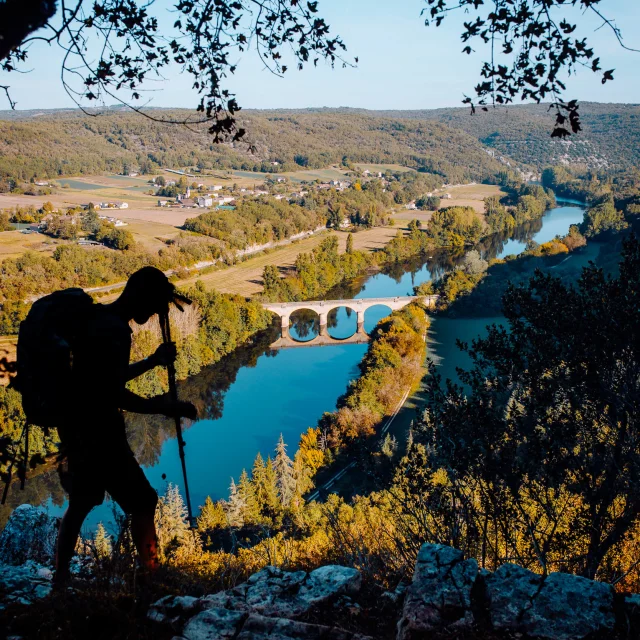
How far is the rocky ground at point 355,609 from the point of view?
2164mm

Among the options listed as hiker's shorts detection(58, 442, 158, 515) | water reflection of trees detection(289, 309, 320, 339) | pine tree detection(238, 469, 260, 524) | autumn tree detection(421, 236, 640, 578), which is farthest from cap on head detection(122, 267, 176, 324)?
water reflection of trees detection(289, 309, 320, 339)

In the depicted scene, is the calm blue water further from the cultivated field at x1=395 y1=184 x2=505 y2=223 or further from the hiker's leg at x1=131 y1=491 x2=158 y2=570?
the hiker's leg at x1=131 y1=491 x2=158 y2=570

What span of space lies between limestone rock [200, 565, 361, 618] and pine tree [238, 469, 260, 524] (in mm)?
9693

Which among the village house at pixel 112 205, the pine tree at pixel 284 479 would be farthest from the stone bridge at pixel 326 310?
the village house at pixel 112 205

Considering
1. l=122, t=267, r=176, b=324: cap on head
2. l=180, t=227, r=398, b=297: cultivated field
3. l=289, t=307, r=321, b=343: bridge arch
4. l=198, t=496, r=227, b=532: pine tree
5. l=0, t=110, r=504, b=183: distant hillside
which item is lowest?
l=198, t=496, r=227, b=532: pine tree

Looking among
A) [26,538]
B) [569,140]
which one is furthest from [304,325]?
[569,140]

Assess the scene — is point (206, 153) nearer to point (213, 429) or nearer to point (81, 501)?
point (213, 429)

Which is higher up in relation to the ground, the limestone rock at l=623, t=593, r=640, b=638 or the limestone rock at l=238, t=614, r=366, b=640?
the limestone rock at l=623, t=593, r=640, b=638

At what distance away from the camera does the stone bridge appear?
28.9 meters

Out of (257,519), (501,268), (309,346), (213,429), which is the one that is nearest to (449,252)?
(501,268)

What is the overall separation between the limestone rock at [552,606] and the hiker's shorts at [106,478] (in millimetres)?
1484

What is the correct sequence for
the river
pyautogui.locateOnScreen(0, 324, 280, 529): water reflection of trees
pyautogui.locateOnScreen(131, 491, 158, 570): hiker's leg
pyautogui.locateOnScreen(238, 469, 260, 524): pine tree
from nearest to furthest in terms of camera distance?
pyautogui.locateOnScreen(131, 491, 158, 570): hiker's leg → pyautogui.locateOnScreen(238, 469, 260, 524): pine tree → pyautogui.locateOnScreen(0, 324, 280, 529): water reflection of trees → the river

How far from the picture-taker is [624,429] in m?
3.72

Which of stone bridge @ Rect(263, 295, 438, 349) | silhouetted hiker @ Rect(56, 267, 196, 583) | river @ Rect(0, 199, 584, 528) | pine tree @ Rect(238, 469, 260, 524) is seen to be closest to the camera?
silhouetted hiker @ Rect(56, 267, 196, 583)
